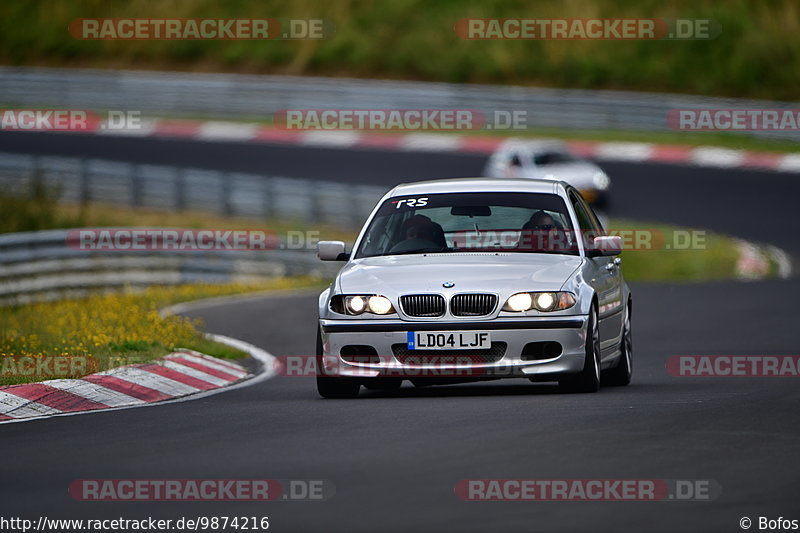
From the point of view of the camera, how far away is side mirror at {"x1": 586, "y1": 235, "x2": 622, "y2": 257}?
1202cm

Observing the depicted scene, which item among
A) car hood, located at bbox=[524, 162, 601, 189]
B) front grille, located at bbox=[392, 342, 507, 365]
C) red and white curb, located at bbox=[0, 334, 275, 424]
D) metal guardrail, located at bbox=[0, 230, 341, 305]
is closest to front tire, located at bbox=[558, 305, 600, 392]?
front grille, located at bbox=[392, 342, 507, 365]

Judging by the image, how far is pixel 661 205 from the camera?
112 ft

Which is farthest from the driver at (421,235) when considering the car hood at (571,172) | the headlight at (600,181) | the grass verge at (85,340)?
the headlight at (600,181)

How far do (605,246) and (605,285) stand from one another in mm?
324

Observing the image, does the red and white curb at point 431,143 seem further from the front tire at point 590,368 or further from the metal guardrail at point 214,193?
the front tire at point 590,368

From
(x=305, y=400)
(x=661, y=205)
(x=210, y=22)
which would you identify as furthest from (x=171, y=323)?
(x=210, y=22)

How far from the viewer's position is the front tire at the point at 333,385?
11.5 meters

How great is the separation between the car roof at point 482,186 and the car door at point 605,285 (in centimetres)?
26

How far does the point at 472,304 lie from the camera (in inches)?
438

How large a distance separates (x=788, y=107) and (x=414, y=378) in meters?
30.0

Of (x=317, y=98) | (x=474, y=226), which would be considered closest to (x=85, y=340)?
(x=474, y=226)

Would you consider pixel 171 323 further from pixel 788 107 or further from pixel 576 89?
pixel 576 89

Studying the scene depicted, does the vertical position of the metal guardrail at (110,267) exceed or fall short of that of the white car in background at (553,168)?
it falls short

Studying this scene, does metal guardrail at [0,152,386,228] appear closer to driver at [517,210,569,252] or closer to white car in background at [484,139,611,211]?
white car in background at [484,139,611,211]
